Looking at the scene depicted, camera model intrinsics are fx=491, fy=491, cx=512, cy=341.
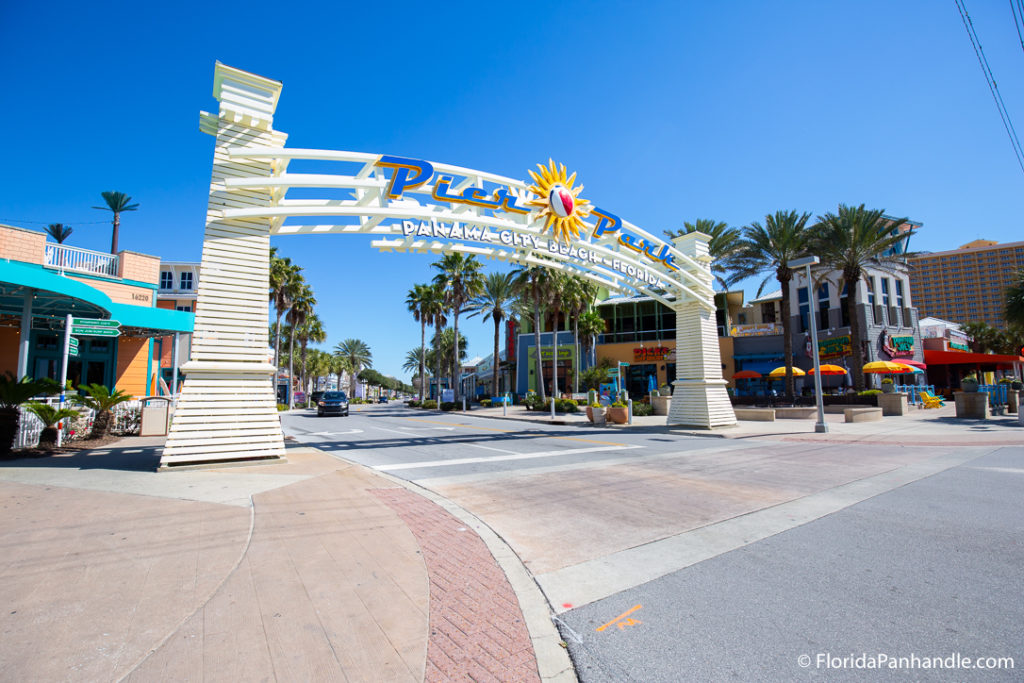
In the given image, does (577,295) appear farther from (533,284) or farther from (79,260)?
(79,260)

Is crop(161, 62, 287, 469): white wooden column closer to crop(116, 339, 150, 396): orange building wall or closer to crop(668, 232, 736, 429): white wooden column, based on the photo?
crop(668, 232, 736, 429): white wooden column

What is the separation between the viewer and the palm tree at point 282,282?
42.3 metres

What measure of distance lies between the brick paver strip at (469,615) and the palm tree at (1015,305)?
1304 inches

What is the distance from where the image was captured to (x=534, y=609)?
3.74 meters

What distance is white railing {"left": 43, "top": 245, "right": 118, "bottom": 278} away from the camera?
1916cm

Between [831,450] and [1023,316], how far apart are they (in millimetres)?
21099

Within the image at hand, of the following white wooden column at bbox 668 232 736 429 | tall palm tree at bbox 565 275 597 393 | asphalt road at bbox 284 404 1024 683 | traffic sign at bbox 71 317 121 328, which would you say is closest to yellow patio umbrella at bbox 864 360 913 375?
white wooden column at bbox 668 232 736 429

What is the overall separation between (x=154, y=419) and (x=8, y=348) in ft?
26.6

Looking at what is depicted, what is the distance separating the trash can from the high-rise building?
133 metres

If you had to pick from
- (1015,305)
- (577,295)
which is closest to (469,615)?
(1015,305)

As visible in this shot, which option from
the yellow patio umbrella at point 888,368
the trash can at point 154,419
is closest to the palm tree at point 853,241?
the yellow patio umbrella at point 888,368

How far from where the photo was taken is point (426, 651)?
120 inches

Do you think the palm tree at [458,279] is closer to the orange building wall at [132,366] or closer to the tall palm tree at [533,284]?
the tall palm tree at [533,284]

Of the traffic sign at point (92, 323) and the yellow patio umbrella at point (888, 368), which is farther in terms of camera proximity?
the yellow patio umbrella at point (888, 368)
